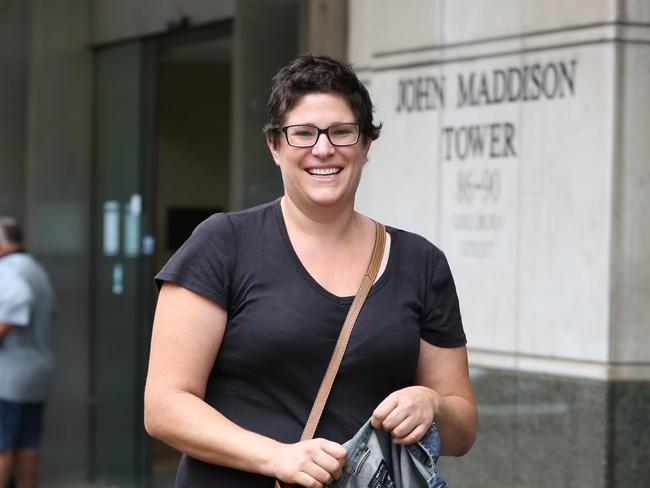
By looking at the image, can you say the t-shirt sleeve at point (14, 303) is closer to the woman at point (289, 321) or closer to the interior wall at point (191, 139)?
the interior wall at point (191, 139)

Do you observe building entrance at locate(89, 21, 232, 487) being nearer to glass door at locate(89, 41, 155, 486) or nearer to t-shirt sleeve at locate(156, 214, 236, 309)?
glass door at locate(89, 41, 155, 486)

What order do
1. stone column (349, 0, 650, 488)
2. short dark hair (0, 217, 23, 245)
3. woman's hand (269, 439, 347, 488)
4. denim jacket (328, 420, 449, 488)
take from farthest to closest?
short dark hair (0, 217, 23, 245) < stone column (349, 0, 650, 488) < denim jacket (328, 420, 449, 488) < woman's hand (269, 439, 347, 488)

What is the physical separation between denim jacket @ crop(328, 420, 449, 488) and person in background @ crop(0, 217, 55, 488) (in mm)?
6055

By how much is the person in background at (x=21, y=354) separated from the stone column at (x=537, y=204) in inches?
103

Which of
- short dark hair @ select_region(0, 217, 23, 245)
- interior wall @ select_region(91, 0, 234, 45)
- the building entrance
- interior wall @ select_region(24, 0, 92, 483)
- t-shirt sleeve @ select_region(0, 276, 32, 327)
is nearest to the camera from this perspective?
t-shirt sleeve @ select_region(0, 276, 32, 327)

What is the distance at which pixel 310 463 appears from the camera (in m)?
2.68

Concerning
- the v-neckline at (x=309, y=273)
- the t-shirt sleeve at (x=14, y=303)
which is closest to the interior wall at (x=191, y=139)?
the t-shirt sleeve at (x=14, y=303)

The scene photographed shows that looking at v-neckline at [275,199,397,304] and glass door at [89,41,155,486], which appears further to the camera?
glass door at [89,41,155,486]

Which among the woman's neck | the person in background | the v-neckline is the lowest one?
the person in background

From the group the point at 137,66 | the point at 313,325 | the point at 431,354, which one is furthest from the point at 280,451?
the point at 137,66

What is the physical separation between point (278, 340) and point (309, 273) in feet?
0.63

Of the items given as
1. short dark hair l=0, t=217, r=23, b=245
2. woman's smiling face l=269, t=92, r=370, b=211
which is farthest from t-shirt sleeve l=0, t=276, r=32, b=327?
woman's smiling face l=269, t=92, r=370, b=211

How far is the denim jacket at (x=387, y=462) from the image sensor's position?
2.79m

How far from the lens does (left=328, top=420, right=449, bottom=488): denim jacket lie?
9.16 feet
